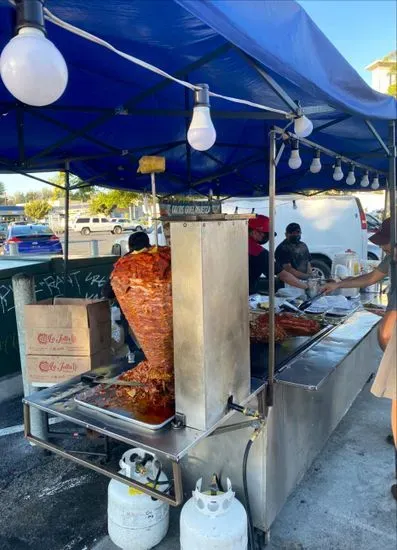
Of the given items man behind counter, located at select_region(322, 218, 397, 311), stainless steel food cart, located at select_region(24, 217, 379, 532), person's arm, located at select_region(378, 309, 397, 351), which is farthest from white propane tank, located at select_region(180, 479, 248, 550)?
man behind counter, located at select_region(322, 218, 397, 311)

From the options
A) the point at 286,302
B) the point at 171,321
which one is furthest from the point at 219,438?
the point at 286,302

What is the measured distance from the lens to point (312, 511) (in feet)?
8.09

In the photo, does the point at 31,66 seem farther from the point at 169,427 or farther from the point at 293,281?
the point at 293,281

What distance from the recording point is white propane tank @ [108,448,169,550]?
2.06 metres

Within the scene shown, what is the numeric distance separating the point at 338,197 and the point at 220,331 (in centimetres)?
895

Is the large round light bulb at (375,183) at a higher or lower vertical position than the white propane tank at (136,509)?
higher

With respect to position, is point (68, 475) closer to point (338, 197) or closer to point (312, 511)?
point (312, 511)

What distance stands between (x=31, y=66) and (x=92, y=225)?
31.4 meters

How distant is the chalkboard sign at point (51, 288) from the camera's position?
4.23 metres

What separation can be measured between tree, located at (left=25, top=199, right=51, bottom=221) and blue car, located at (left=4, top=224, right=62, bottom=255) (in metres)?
28.3

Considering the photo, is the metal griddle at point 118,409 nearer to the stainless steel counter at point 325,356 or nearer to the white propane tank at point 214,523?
the white propane tank at point 214,523

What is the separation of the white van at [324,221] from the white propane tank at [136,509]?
7.87 meters

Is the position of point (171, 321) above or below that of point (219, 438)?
above

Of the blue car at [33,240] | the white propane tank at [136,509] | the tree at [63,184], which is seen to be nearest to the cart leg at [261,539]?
the white propane tank at [136,509]
